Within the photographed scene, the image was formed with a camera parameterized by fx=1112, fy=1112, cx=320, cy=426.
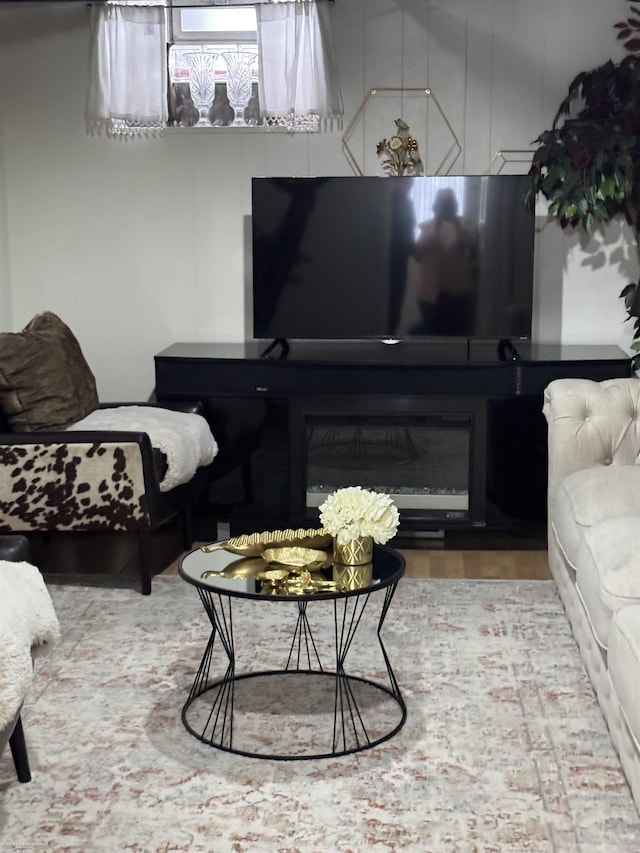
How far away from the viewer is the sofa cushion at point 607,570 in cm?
263

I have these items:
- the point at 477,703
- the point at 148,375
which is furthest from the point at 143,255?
the point at 477,703

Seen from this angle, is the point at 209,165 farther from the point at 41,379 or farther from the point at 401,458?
the point at 401,458

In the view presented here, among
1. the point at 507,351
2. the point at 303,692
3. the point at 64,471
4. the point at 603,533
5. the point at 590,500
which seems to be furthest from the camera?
the point at 507,351

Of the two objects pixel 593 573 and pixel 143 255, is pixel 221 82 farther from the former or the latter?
pixel 593 573

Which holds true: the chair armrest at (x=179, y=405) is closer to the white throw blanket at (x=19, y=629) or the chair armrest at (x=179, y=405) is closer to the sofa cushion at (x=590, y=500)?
the sofa cushion at (x=590, y=500)

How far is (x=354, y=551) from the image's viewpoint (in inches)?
112

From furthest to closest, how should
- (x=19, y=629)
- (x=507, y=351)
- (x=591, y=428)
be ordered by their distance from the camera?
(x=507, y=351), (x=591, y=428), (x=19, y=629)

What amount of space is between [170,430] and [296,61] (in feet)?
5.51

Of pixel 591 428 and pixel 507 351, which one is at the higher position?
pixel 507 351

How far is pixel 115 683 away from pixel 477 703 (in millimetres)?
1029

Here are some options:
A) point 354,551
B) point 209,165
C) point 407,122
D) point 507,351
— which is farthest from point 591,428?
point 209,165

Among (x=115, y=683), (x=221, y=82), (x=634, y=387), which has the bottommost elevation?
(x=115, y=683)

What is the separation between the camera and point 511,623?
3.67 m

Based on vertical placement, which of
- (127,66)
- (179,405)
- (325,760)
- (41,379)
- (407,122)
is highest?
(127,66)
